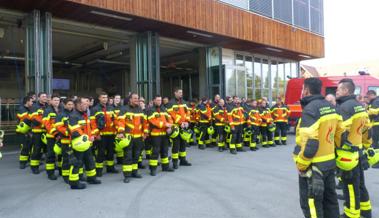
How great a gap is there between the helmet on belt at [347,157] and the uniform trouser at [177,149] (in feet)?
14.4

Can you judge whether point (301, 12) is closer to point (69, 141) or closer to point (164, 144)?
point (164, 144)

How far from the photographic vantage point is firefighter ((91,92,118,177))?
7395mm

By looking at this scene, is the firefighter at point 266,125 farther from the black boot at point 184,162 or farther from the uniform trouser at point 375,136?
the uniform trouser at point 375,136

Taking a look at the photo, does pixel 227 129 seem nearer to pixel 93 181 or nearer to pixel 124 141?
pixel 124 141

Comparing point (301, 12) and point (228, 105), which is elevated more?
point (301, 12)

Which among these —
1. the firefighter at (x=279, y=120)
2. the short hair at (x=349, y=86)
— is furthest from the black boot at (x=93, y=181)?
the firefighter at (x=279, y=120)

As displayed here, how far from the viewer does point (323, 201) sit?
4.00 m

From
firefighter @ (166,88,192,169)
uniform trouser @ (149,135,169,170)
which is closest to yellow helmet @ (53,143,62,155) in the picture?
uniform trouser @ (149,135,169,170)

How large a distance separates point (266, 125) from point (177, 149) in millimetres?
5039

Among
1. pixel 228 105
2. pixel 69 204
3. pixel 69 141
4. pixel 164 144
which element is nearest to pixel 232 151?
pixel 228 105

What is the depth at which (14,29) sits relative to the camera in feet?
45.5

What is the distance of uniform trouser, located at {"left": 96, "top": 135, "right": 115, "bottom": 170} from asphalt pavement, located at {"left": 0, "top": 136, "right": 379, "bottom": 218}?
13.3 inches

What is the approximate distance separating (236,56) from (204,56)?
2135 millimetres

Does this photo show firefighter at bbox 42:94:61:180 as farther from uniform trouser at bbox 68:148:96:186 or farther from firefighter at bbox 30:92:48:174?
uniform trouser at bbox 68:148:96:186
